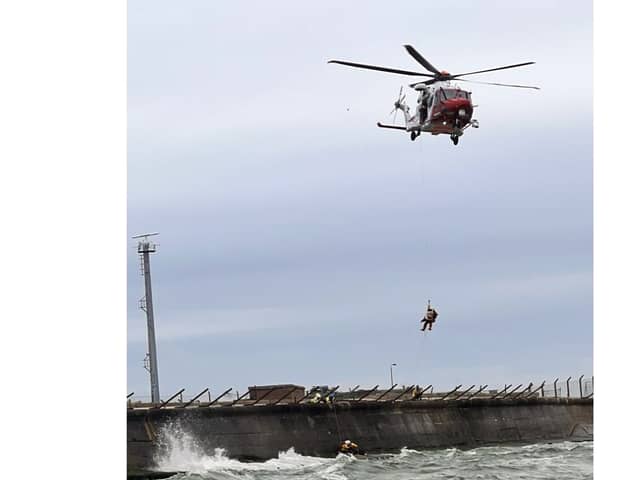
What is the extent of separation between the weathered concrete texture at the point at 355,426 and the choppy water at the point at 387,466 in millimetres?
601

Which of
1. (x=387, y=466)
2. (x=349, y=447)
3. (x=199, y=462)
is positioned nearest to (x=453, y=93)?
(x=387, y=466)

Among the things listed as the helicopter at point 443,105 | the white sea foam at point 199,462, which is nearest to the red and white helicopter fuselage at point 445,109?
the helicopter at point 443,105

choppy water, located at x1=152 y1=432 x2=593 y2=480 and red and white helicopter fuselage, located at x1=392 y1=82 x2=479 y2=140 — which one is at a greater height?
red and white helicopter fuselage, located at x1=392 y1=82 x2=479 y2=140

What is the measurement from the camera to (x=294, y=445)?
142 feet

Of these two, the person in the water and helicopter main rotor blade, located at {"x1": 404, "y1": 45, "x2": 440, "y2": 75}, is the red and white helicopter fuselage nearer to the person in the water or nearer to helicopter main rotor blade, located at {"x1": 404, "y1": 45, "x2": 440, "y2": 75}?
helicopter main rotor blade, located at {"x1": 404, "y1": 45, "x2": 440, "y2": 75}

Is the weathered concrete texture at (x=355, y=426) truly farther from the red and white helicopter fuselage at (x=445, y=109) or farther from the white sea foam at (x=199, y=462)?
the red and white helicopter fuselage at (x=445, y=109)

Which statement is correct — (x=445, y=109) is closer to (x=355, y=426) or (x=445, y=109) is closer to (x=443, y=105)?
(x=443, y=105)

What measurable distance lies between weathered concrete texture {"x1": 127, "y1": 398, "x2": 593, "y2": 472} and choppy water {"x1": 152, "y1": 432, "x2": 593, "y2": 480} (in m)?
0.60

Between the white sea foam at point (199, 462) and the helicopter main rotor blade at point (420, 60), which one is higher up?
the helicopter main rotor blade at point (420, 60)

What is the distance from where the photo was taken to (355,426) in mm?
46156

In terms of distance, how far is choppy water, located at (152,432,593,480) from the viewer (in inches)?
1548

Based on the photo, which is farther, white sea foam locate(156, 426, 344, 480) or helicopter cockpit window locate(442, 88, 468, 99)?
helicopter cockpit window locate(442, 88, 468, 99)

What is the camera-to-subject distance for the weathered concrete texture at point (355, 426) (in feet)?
133

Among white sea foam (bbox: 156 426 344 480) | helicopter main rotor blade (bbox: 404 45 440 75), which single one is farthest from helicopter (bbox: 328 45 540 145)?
white sea foam (bbox: 156 426 344 480)
